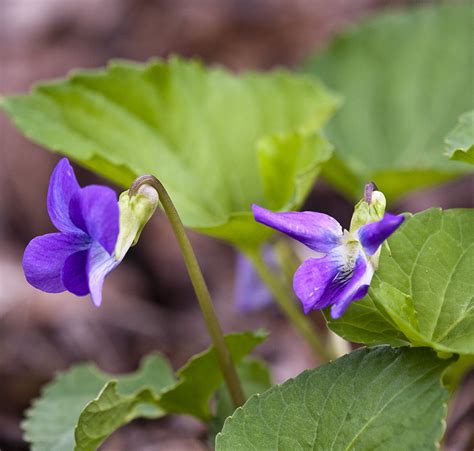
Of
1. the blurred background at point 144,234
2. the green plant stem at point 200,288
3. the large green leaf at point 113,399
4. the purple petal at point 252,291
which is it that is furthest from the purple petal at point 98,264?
the purple petal at point 252,291

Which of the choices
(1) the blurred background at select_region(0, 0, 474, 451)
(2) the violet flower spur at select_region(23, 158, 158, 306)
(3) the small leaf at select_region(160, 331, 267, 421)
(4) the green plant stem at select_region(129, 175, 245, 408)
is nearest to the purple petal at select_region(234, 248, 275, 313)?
(1) the blurred background at select_region(0, 0, 474, 451)

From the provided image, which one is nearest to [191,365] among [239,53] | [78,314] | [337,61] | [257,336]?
[257,336]

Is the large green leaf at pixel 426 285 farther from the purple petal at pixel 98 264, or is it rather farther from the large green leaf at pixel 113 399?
the purple petal at pixel 98 264

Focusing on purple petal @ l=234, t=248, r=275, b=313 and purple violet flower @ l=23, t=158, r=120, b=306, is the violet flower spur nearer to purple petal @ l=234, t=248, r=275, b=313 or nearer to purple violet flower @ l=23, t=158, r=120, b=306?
purple violet flower @ l=23, t=158, r=120, b=306

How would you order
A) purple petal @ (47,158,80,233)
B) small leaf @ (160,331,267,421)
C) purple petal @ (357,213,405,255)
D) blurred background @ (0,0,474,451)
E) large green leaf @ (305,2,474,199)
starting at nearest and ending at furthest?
purple petal @ (357,213,405,255) < purple petal @ (47,158,80,233) < small leaf @ (160,331,267,421) < large green leaf @ (305,2,474,199) < blurred background @ (0,0,474,451)

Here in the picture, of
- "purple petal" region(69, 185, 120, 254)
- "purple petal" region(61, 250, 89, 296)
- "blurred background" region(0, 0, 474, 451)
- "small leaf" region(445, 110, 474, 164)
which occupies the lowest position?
"blurred background" region(0, 0, 474, 451)

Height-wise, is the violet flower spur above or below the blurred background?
above

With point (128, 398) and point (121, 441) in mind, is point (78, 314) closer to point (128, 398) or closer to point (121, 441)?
point (121, 441)

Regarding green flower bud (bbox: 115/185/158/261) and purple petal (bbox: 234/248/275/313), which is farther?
purple petal (bbox: 234/248/275/313)
